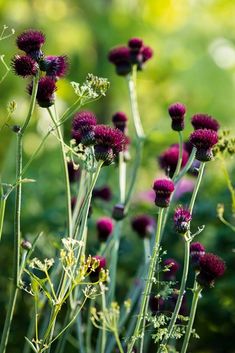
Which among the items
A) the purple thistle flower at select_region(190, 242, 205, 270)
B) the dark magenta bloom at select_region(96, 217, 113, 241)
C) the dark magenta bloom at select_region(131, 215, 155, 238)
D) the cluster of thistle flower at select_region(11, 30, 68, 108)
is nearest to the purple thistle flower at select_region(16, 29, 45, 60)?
the cluster of thistle flower at select_region(11, 30, 68, 108)

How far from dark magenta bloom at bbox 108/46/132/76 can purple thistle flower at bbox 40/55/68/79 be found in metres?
0.37

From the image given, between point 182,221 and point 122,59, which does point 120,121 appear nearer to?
point 122,59

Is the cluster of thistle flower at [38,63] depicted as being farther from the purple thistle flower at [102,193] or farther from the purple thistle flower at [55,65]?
the purple thistle flower at [102,193]

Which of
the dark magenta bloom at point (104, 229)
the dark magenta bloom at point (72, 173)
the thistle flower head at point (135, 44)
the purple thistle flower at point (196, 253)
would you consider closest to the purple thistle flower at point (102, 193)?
the dark magenta bloom at point (72, 173)

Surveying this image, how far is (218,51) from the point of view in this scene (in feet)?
18.0

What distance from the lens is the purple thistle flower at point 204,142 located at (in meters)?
1.08

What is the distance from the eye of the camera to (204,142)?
42.8 inches

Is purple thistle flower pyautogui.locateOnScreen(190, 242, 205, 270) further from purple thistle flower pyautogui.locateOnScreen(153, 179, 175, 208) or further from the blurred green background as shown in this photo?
the blurred green background

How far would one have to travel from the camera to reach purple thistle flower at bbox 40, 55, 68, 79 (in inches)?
43.1

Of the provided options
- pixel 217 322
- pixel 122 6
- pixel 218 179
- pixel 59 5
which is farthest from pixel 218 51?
pixel 217 322

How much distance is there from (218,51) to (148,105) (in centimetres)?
70

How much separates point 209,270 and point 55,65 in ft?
1.21

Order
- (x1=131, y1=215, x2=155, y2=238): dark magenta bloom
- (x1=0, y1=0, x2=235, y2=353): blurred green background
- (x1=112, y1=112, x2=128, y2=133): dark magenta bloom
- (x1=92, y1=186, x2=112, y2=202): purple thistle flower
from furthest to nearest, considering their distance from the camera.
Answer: (x1=0, y1=0, x2=235, y2=353): blurred green background < (x1=92, y1=186, x2=112, y2=202): purple thistle flower < (x1=131, y1=215, x2=155, y2=238): dark magenta bloom < (x1=112, y1=112, x2=128, y2=133): dark magenta bloom

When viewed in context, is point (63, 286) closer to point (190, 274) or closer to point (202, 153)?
point (202, 153)
